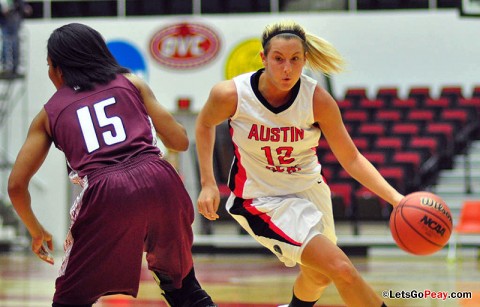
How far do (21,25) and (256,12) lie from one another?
4567 millimetres

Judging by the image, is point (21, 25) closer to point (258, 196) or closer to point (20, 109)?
point (20, 109)

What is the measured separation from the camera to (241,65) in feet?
55.2

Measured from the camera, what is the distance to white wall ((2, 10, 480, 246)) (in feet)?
55.7

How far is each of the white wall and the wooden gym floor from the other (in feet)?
8.83

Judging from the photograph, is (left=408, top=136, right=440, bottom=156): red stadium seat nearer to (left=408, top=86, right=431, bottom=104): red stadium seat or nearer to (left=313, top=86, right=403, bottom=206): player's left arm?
(left=408, top=86, right=431, bottom=104): red stadium seat

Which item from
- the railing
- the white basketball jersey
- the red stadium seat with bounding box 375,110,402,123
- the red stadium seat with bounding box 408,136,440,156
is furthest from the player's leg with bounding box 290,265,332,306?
the railing

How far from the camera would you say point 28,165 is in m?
3.60

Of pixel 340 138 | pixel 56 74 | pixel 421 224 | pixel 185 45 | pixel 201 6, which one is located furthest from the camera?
pixel 201 6

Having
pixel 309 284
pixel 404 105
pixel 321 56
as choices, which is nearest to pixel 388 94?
pixel 404 105

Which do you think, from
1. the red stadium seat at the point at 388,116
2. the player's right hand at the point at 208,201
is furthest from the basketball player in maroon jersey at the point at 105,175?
the red stadium seat at the point at 388,116

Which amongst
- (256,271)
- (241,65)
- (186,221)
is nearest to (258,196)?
(186,221)

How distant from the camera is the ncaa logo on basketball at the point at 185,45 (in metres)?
17.0

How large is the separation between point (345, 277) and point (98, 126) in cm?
143

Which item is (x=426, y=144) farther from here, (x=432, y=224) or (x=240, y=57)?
(x=432, y=224)
